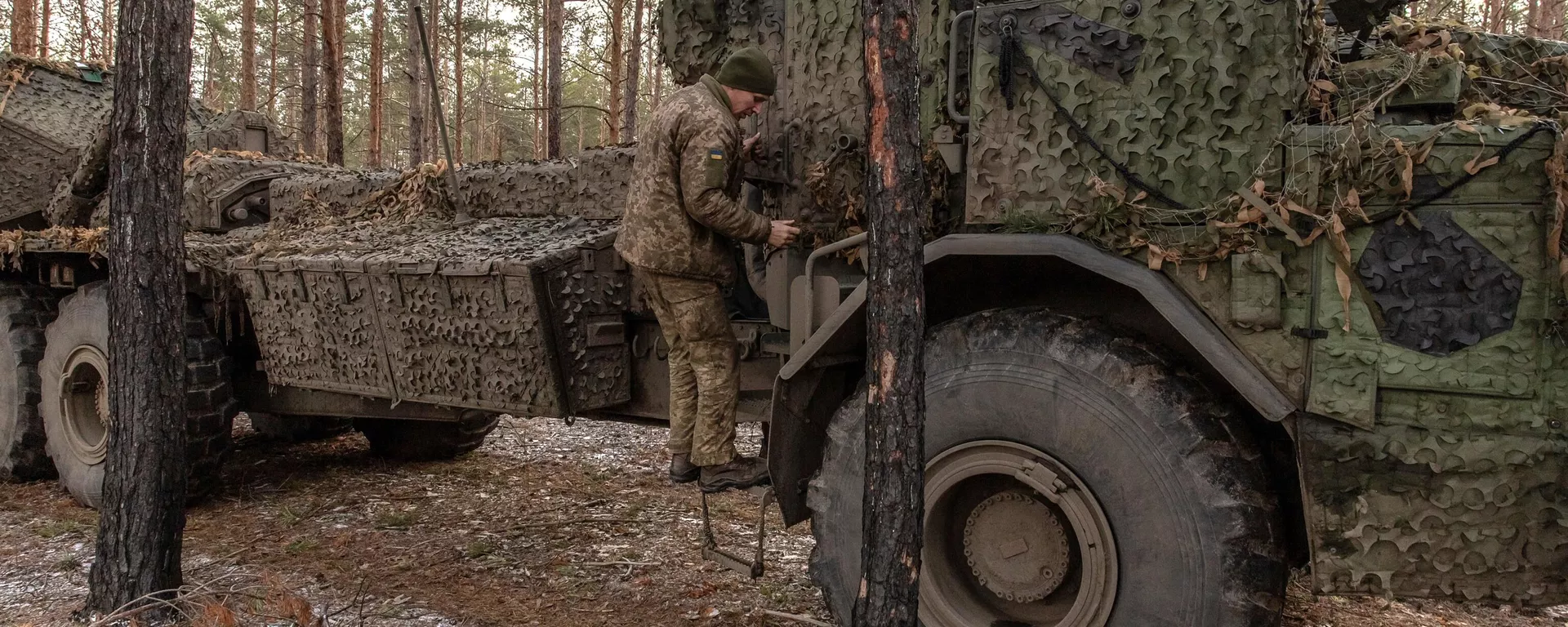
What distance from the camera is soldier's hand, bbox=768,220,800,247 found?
12.4 ft

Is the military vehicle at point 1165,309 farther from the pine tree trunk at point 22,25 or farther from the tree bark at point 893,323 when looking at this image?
the pine tree trunk at point 22,25

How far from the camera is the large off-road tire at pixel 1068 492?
272cm

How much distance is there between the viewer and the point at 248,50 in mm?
17250

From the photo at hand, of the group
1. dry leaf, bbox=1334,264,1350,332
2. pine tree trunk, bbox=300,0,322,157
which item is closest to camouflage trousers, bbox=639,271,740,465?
dry leaf, bbox=1334,264,1350,332

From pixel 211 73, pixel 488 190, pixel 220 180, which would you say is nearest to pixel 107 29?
pixel 211 73

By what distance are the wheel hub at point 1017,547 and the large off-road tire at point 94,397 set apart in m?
4.05

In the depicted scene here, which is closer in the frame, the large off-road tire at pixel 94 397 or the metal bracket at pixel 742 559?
the metal bracket at pixel 742 559

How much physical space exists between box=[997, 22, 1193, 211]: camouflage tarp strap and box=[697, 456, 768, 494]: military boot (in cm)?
159

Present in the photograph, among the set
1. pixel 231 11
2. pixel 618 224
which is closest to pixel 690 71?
pixel 618 224

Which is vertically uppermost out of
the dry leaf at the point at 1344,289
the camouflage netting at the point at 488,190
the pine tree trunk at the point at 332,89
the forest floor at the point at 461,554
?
the pine tree trunk at the point at 332,89

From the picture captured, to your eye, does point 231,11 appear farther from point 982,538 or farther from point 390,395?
point 982,538

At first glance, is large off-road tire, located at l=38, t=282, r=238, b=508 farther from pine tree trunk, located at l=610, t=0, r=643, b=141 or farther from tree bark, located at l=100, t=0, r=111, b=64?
tree bark, located at l=100, t=0, r=111, b=64

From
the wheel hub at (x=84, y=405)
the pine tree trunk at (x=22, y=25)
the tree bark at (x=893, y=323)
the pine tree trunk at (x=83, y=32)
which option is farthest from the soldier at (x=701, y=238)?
the pine tree trunk at (x=83, y=32)

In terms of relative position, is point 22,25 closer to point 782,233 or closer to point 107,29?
point 107,29
